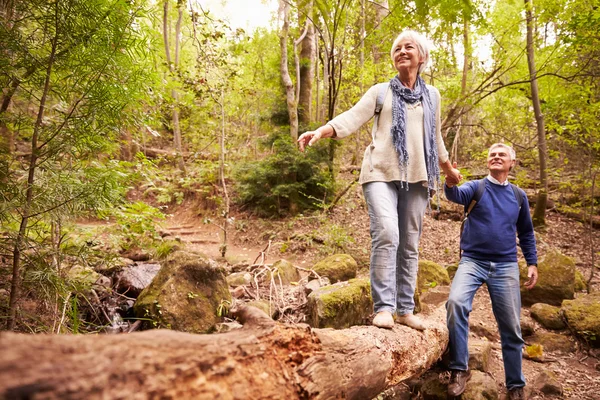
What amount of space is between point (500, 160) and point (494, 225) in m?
0.70

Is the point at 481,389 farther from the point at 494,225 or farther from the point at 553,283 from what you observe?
the point at 553,283

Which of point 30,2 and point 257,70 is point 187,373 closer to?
point 30,2

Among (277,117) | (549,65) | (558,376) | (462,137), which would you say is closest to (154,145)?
(277,117)

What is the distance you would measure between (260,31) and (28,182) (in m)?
13.4

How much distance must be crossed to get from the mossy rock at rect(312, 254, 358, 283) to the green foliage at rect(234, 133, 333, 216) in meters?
3.17

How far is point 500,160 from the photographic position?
11.1 feet

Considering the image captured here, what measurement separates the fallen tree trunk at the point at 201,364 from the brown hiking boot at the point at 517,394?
5.07 feet

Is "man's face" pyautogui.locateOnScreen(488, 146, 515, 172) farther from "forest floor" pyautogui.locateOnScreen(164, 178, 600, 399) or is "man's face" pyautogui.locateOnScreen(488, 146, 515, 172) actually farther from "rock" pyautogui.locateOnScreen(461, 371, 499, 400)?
"forest floor" pyautogui.locateOnScreen(164, 178, 600, 399)

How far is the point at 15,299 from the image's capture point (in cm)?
291

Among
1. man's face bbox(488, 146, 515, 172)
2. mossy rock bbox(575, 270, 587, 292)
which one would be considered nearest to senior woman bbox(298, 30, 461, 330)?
man's face bbox(488, 146, 515, 172)

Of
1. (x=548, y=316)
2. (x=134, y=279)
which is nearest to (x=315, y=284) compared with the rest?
(x=134, y=279)

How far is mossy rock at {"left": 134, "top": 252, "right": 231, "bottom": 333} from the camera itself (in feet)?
13.0

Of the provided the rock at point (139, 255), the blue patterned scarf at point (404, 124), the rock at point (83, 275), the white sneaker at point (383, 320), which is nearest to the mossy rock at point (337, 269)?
the white sneaker at point (383, 320)

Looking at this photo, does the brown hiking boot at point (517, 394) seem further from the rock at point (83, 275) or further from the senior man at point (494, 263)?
the rock at point (83, 275)
